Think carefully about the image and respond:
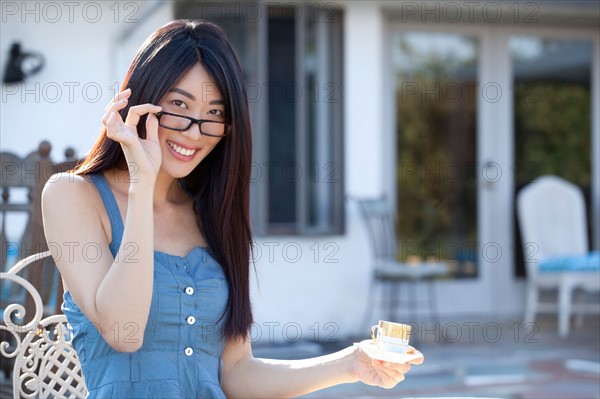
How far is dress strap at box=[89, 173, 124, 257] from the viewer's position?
177 centimetres

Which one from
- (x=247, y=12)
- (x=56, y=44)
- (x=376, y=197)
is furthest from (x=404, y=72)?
(x=56, y=44)

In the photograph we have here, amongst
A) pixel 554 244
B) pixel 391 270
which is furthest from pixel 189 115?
pixel 554 244

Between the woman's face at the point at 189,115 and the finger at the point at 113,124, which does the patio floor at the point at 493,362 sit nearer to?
the woman's face at the point at 189,115

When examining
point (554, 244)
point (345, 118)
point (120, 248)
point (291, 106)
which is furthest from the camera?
point (554, 244)

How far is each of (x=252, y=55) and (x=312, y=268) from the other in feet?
4.97

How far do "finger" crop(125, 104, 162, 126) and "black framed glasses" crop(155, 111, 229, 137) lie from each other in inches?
2.5

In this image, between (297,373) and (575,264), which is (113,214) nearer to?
(297,373)

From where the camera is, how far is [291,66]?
237 inches

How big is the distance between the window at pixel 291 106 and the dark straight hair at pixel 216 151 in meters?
3.68

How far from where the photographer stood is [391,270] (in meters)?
5.89

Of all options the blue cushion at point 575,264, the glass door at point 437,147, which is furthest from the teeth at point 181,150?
the glass door at point 437,147

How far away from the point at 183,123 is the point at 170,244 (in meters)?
0.28

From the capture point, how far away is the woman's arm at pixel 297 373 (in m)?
1.80

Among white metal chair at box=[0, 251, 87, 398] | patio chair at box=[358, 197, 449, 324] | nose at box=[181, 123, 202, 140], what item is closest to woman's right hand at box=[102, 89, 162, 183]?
nose at box=[181, 123, 202, 140]
